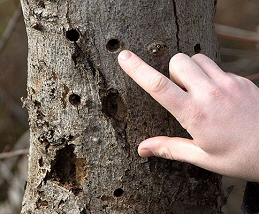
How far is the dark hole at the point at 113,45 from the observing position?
1069 mm

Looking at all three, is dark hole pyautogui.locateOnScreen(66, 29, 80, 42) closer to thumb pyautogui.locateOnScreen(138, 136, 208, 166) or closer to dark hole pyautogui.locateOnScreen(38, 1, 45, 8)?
dark hole pyautogui.locateOnScreen(38, 1, 45, 8)

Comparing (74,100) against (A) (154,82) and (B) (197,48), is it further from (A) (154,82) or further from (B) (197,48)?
(B) (197,48)

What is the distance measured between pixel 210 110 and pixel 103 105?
0.89 ft

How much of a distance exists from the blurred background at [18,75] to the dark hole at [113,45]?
6.57 feet

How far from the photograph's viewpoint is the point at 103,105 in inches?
43.6

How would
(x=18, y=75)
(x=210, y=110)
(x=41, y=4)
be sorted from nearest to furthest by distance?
(x=210, y=110) < (x=41, y=4) < (x=18, y=75)

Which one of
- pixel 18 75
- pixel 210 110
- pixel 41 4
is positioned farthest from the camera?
pixel 18 75

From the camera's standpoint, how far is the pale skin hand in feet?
3.23

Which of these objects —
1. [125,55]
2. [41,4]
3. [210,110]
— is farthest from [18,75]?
[210,110]

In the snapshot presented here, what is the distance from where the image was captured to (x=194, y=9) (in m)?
1.13

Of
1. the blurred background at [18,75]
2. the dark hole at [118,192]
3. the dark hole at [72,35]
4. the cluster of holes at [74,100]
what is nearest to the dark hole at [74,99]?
the cluster of holes at [74,100]

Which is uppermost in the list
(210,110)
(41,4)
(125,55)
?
(41,4)

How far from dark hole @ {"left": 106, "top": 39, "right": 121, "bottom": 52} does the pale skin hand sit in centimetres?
3

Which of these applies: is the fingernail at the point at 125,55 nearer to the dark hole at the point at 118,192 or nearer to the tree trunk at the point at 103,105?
the tree trunk at the point at 103,105
